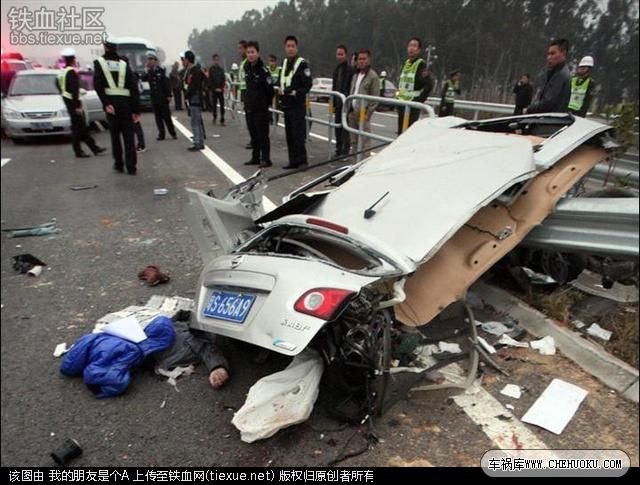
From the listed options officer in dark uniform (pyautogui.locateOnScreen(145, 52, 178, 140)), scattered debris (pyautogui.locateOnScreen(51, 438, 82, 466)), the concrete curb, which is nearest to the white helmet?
the concrete curb

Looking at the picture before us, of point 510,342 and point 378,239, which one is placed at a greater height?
point 378,239

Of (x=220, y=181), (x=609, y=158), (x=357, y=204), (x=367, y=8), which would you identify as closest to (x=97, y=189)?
(x=220, y=181)

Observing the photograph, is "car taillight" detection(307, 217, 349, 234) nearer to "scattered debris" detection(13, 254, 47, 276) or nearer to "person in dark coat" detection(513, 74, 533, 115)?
"scattered debris" detection(13, 254, 47, 276)

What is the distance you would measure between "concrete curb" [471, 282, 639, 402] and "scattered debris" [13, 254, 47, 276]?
3.48 m

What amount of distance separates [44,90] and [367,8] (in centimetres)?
775

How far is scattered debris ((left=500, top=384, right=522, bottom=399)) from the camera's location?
2.21 metres

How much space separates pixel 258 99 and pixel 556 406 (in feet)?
19.4

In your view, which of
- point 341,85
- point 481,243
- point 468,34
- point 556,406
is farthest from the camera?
point 341,85

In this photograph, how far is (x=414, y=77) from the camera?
661cm

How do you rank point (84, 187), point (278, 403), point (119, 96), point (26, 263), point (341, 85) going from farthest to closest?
point (341, 85) → point (119, 96) → point (84, 187) → point (26, 263) → point (278, 403)

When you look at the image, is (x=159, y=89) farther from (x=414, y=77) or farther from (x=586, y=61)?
(x=586, y=61)

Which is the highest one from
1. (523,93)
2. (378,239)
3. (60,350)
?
(523,93)

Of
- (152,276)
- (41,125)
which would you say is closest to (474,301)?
(152,276)

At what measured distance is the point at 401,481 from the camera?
4.88ft
